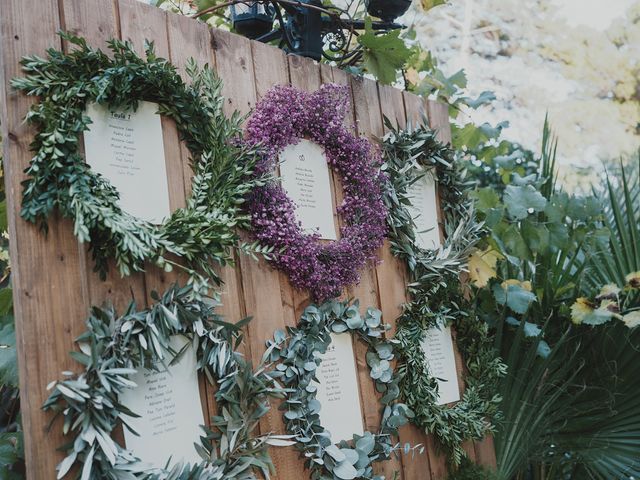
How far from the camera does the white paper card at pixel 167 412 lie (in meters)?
1.38

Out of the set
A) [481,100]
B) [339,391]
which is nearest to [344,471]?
[339,391]

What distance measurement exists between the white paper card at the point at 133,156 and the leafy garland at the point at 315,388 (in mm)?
482

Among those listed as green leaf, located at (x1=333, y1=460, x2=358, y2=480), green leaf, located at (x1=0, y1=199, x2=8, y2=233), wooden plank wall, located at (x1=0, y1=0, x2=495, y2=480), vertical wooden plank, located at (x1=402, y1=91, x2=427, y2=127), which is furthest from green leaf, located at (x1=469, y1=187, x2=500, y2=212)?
green leaf, located at (x1=0, y1=199, x2=8, y2=233)

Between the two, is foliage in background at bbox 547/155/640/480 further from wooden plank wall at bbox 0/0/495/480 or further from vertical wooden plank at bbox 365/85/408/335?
vertical wooden plank at bbox 365/85/408/335

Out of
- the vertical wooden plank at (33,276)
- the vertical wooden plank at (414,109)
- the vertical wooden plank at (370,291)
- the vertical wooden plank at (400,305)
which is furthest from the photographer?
the vertical wooden plank at (414,109)

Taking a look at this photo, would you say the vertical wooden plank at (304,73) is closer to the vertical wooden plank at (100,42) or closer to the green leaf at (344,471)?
the vertical wooden plank at (100,42)

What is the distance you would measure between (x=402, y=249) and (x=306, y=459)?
761mm

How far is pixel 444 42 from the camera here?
12273 mm

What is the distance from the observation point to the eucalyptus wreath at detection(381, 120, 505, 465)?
209 centimetres

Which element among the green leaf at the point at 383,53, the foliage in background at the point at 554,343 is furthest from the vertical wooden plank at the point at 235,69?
the foliage in background at the point at 554,343

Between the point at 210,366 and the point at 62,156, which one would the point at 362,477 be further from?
the point at 62,156

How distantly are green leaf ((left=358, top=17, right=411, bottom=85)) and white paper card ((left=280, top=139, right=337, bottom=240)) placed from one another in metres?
0.41

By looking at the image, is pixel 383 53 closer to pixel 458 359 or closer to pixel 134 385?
pixel 458 359

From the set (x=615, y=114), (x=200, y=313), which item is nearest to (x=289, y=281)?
(x=200, y=313)
